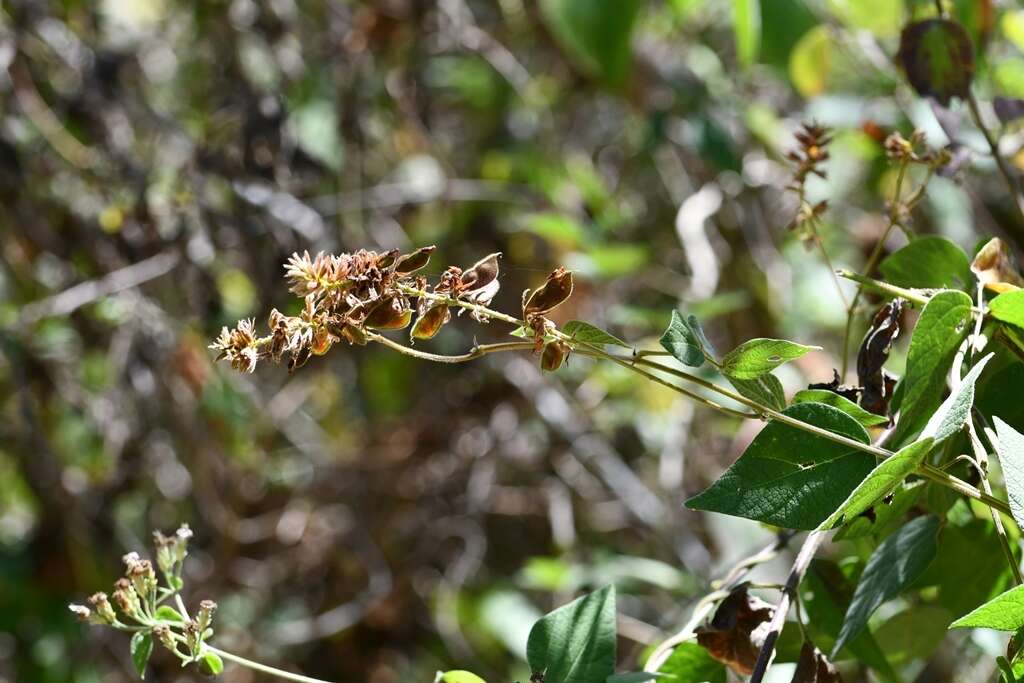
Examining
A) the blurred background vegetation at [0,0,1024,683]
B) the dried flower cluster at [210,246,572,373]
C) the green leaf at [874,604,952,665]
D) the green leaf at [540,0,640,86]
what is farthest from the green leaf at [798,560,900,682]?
the green leaf at [540,0,640,86]

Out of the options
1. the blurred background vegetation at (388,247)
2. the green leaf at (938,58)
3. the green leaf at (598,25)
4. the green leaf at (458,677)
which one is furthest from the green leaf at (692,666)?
the green leaf at (598,25)

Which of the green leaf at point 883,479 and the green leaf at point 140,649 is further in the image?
the green leaf at point 140,649

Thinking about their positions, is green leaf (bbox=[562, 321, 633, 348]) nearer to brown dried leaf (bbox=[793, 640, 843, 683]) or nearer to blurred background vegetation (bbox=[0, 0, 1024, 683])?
brown dried leaf (bbox=[793, 640, 843, 683])

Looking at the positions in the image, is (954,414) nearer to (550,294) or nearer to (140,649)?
(550,294)

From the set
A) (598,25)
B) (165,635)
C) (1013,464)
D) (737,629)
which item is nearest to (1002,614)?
(1013,464)

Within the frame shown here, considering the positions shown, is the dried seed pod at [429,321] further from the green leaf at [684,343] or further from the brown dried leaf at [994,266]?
the brown dried leaf at [994,266]
